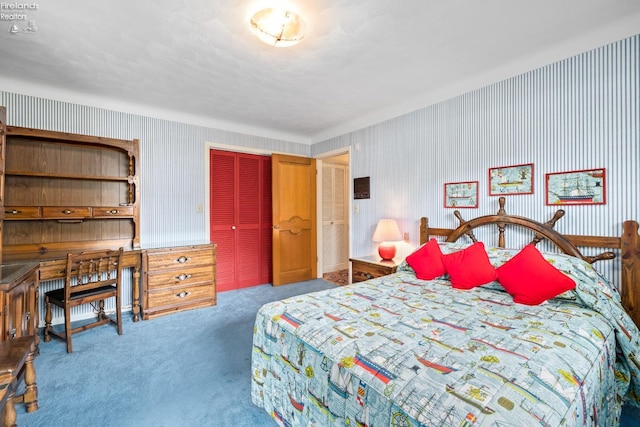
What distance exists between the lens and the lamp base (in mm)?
3310

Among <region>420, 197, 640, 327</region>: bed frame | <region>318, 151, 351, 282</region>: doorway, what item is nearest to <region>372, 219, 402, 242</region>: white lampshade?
<region>420, 197, 640, 327</region>: bed frame

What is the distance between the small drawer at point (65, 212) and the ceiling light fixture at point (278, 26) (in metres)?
2.63

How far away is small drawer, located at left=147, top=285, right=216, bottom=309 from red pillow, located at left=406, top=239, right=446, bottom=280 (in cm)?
247

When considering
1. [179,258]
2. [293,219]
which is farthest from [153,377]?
[293,219]

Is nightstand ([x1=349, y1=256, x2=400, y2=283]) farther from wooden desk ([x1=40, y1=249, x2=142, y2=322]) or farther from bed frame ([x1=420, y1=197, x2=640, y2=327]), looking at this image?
wooden desk ([x1=40, y1=249, x2=142, y2=322])

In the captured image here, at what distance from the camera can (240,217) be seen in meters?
4.42

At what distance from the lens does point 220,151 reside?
421 centimetres

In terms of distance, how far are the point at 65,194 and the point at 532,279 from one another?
177 inches

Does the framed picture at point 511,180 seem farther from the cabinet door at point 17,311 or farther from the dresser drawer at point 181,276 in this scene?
the cabinet door at point 17,311

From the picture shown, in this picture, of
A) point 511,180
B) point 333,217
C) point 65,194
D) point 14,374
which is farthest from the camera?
point 333,217

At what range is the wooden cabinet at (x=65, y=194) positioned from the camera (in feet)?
9.31

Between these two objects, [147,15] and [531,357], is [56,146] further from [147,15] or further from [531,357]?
[531,357]

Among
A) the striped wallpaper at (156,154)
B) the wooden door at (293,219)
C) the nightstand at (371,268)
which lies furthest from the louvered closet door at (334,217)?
the nightstand at (371,268)

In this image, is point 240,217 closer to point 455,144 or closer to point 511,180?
point 455,144
